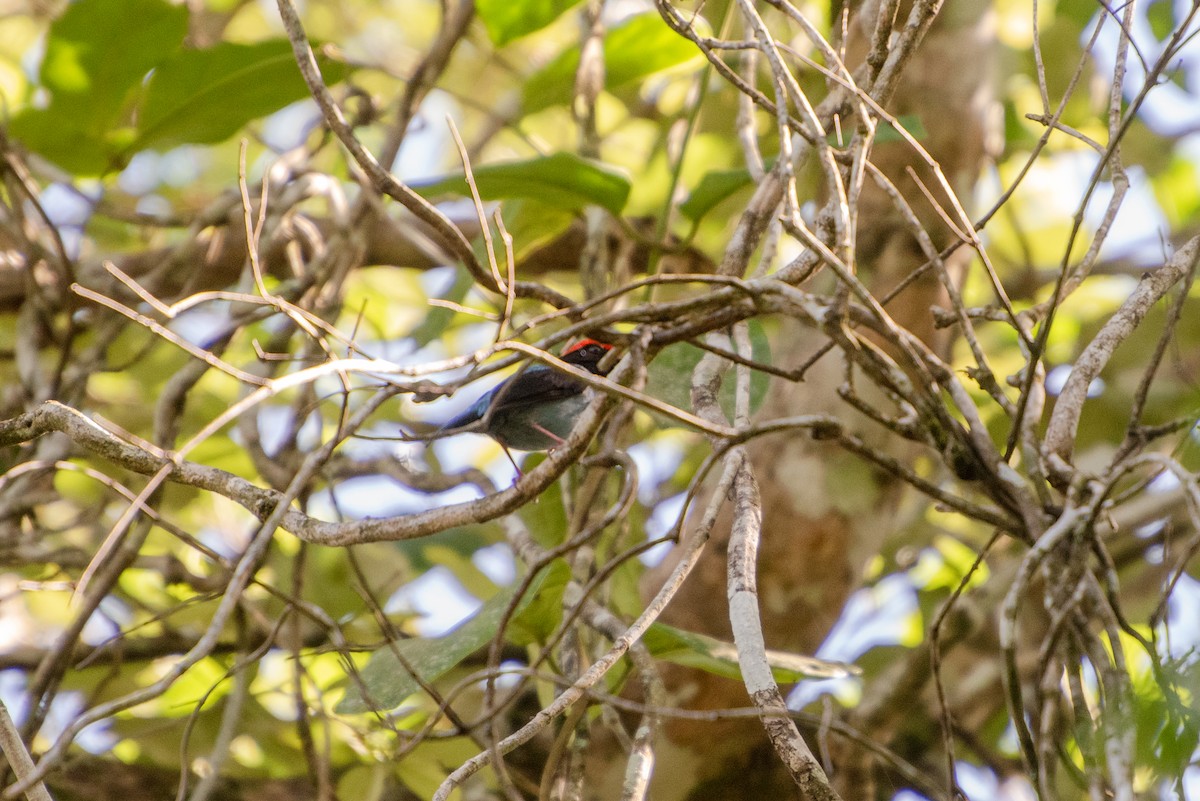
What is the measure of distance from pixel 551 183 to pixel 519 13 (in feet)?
2.04

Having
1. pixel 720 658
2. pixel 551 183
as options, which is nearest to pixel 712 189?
pixel 551 183

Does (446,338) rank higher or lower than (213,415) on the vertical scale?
higher

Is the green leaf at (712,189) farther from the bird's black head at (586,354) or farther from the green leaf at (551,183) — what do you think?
the bird's black head at (586,354)

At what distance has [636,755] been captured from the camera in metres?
1.39

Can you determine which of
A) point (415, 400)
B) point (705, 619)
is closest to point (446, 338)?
point (705, 619)

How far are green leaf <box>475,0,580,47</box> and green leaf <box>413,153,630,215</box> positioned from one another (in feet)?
1.87

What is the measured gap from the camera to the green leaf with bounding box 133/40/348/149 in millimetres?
2582

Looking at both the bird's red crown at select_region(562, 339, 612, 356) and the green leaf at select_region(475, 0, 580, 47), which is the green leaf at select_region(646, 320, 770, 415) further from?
the green leaf at select_region(475, 0, 580, 47)

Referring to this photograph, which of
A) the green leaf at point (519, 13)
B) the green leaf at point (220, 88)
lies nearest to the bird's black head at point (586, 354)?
the green leaf at point (519, 13)

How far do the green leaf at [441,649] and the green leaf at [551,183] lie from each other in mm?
818

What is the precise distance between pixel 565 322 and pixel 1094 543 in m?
2.17

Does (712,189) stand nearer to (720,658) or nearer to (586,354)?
(586,354)

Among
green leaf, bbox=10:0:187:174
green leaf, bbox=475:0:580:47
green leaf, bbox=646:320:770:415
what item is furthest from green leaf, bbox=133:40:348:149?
green leaf, bbox=646:320:770:415

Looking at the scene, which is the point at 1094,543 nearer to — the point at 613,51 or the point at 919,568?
the point at 613,51
